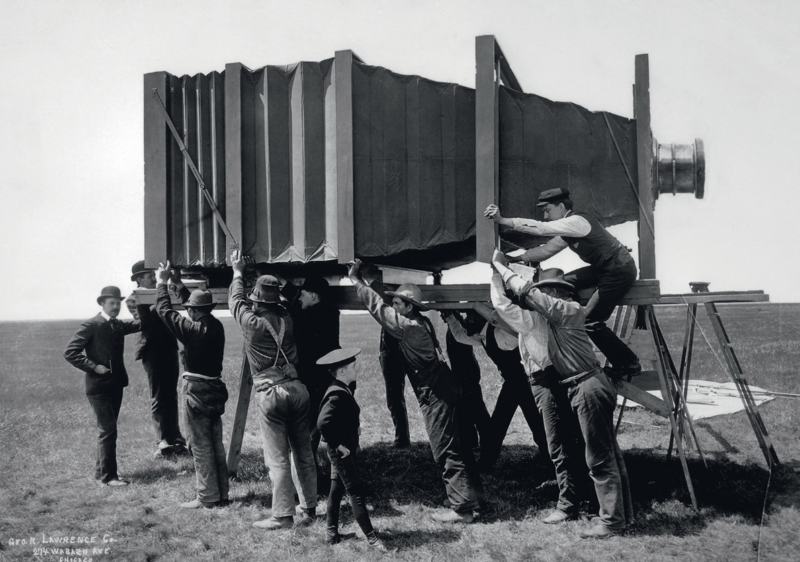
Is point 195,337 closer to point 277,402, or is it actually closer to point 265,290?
point 265,290

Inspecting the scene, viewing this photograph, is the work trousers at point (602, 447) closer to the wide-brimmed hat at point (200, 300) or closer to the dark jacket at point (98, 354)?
the wide-brimmed hat at point (200, 300)

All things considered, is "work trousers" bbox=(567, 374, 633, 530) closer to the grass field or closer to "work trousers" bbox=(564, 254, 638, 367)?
the grass field

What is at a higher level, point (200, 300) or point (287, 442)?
point (200, 300)

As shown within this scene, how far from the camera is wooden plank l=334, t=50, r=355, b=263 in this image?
20.5 feet

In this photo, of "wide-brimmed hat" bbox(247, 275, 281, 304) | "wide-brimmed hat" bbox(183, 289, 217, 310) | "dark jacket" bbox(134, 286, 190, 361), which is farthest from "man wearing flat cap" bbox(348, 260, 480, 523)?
"dark jacket" bbox(134, 286, 190, 361)

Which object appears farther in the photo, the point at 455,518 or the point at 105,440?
the point at 105,440

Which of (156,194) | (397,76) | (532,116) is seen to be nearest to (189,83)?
(156,194)

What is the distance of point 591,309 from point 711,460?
3672mm

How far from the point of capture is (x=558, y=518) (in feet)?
19.2

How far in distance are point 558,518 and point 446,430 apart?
1.33 meters

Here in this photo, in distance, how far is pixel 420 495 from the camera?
6859mm

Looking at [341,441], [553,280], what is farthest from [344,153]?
[341,441]

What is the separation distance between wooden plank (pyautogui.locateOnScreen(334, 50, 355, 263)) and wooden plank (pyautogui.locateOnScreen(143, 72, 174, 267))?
204 centimetres

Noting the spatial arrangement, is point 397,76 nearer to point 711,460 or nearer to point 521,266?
point 521,266
